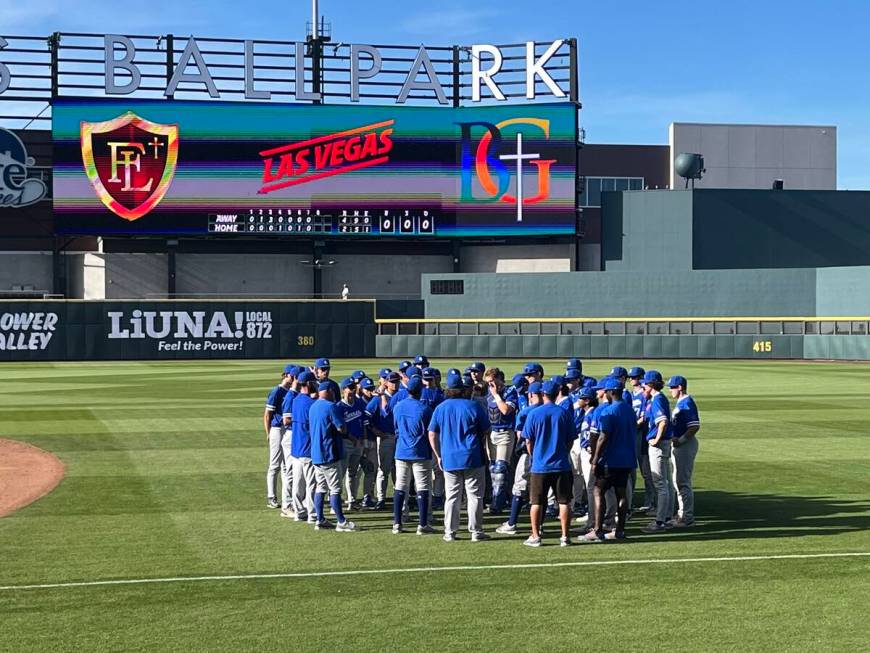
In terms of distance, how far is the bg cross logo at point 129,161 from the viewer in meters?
61.5

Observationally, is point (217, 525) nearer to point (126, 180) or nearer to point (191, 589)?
point (191, 589)

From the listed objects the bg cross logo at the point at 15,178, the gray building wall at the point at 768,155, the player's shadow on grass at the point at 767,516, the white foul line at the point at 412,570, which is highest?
the gray building wall at the point at 768,155

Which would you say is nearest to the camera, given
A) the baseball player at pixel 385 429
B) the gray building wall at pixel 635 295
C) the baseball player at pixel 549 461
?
the baseball player at pixel 549 461

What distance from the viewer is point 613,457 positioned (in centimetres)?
1338

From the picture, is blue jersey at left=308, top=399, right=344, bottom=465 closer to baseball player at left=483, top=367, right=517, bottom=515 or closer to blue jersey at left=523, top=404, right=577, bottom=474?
baseball player at left=483, top=367, right=517, bottom=515

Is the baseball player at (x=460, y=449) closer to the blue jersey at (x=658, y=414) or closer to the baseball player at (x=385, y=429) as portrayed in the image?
the baseball player at (x=385, y=429)

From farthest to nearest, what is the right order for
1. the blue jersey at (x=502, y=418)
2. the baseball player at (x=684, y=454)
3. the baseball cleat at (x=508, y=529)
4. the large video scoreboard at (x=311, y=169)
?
the large video scoreboard at (x=311, y=169), the blue jersey at (x=502, y=418), the baseball player at (x=684, y=454), the baseball cleat at (x=508, y=529)

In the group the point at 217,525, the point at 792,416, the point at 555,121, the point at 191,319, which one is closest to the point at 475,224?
the point at 555,121

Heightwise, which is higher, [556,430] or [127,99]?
[127,99]

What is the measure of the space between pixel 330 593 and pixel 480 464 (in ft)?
10.9

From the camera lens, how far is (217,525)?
14172 millimetres

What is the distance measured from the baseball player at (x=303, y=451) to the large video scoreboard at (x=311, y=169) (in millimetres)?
49699

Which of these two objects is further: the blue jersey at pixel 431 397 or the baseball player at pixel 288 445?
the baseball player at pixel 288 445

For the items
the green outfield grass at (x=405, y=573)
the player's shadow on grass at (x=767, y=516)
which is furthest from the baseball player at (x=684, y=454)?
the green outfield grass at (x=405, y=573)
